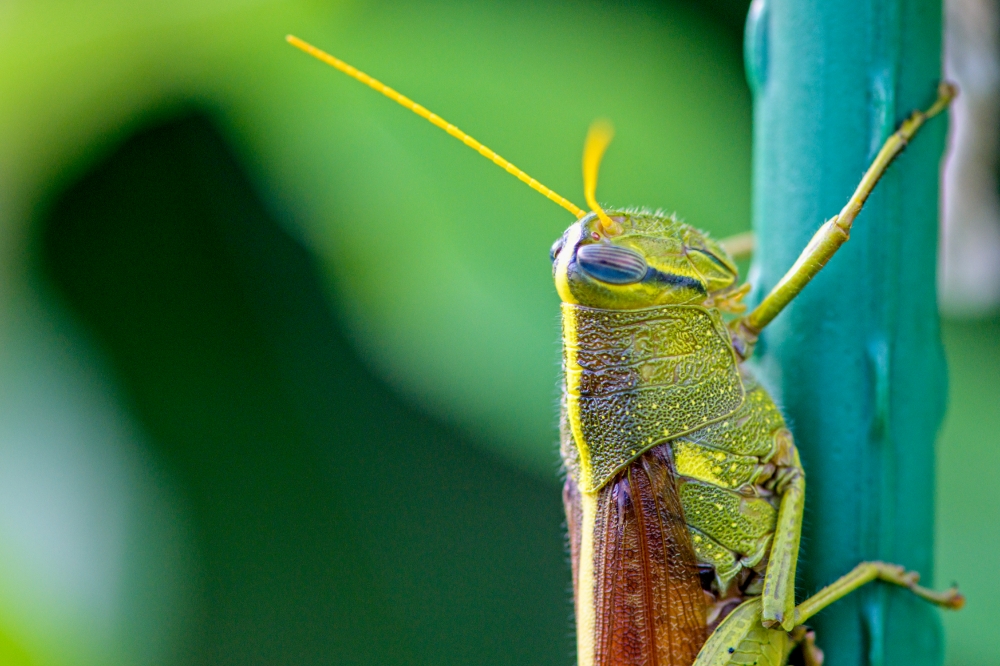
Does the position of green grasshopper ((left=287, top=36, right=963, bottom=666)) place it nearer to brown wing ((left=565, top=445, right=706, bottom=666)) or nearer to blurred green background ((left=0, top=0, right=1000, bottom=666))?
brown wing ((left=565, top=445, right=706, bottom=666))

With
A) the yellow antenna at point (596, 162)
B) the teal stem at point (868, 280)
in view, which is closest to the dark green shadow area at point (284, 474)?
the yellow antenna at point (596, 162)

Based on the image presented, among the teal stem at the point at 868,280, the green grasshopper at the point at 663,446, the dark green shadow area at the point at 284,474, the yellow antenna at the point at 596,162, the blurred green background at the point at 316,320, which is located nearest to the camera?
the teal stem at the point at 868,280


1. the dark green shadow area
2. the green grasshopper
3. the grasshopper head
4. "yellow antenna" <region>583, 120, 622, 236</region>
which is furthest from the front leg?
the dark green shadow area

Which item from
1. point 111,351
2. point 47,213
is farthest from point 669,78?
point 111,351

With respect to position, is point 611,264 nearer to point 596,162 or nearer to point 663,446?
point 596,162

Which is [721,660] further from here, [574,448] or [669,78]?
[669,78]

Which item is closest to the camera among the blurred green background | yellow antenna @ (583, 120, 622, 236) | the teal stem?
the teal stem

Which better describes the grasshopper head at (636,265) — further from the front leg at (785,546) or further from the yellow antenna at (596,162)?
the front leg at (785,546)
